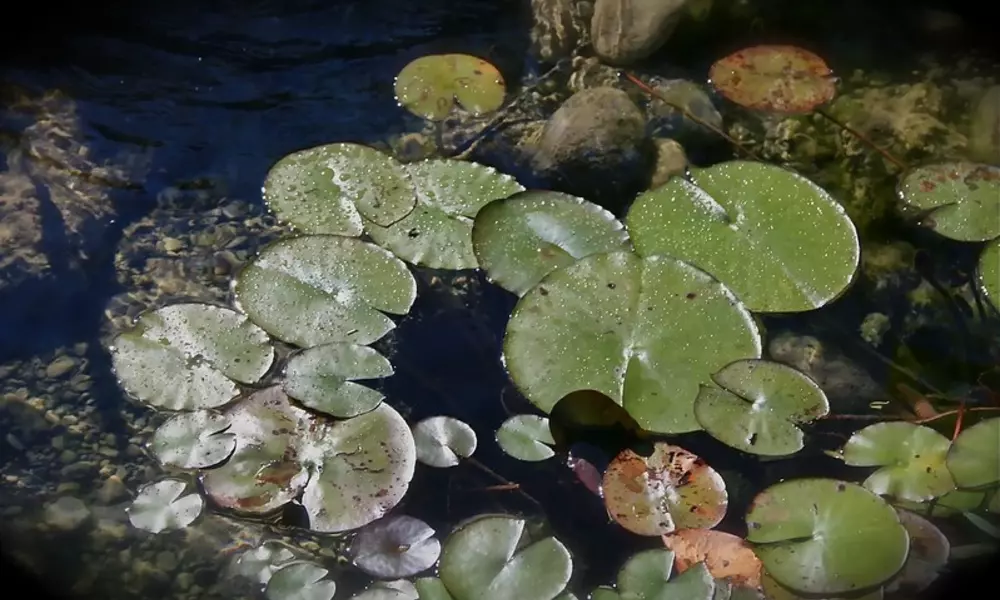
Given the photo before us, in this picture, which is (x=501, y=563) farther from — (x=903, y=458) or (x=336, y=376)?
(x=903, y=458)

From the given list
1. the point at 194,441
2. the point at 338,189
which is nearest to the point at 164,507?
the point at 194,441

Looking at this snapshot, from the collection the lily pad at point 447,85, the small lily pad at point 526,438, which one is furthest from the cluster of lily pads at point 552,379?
the lily pad at point 447,85

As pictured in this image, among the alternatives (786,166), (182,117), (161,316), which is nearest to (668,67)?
(786,166)

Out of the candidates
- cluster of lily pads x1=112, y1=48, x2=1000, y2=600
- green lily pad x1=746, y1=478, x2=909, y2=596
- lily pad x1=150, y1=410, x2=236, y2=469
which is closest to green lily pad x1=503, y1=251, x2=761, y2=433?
cluster of lily pads x1=112, y1=48, x2=1000, y2=600

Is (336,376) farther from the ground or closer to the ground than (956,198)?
closer to the ground

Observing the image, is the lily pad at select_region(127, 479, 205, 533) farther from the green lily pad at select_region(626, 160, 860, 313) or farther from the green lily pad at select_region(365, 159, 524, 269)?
the green lily pad at select_region(626, 160, 860, 313)

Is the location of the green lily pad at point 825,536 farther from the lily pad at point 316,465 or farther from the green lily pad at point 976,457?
the lily pad at point 316,465

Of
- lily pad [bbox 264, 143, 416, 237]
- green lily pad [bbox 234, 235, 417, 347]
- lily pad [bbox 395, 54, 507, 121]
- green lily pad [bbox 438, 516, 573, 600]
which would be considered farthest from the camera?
lily pad [bbox 395, 54, 507, 121]
